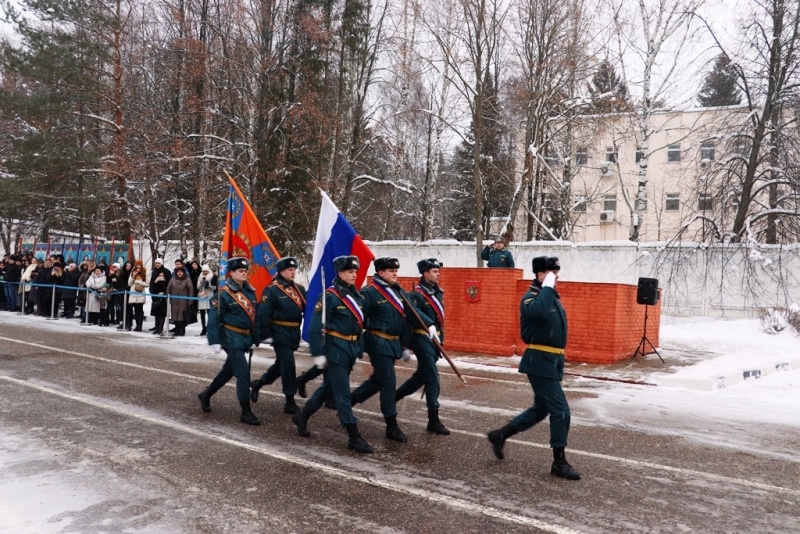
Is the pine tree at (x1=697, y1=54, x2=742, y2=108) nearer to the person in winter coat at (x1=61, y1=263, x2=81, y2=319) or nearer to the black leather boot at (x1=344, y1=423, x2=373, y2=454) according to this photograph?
the black leather boot at (x1=344, y1=423, x2=373, y2=454)

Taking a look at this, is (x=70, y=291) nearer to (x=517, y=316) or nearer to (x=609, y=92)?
(x=517, y=316)

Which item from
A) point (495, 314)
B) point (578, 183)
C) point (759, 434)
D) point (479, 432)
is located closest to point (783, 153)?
point (495, 314)

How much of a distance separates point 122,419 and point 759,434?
23.1 ft

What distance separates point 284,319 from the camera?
796 centimetres

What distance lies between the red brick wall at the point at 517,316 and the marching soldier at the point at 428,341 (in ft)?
19.8

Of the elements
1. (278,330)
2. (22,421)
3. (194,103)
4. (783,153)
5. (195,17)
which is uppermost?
(195,17)

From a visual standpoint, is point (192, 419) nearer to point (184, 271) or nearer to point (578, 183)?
point (184, 271)

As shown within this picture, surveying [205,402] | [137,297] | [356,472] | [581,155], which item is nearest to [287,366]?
[205,402]

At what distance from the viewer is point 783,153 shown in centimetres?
1741

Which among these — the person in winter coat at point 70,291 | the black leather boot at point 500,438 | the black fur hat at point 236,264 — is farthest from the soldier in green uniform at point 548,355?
the person in winter coat at point 70,291

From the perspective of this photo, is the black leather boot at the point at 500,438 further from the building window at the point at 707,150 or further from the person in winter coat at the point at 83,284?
the person in winter coat at the point at 83,284

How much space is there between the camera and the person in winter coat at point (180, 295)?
16.2 metres

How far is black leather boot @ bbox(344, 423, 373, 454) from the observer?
6371 mm

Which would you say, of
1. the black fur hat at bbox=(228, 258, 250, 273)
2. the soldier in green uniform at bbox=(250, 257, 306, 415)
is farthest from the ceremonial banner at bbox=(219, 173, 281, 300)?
the soldier in green uniform at bbox=(250, 257, 306, 415)
